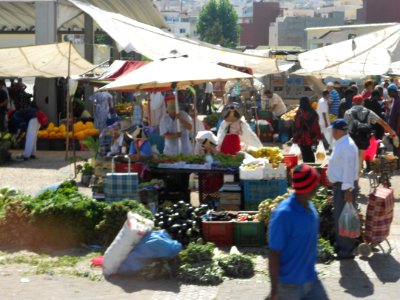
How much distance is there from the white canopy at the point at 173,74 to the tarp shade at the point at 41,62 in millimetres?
6732

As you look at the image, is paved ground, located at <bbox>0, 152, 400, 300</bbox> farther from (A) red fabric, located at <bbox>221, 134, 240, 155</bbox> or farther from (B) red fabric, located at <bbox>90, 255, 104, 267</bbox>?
(A) red fabric, located at <bbox>221, 134, 240, 155</bbox>

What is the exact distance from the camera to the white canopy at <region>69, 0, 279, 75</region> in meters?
17.4

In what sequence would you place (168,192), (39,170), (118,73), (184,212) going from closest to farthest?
(184,212) < (168,192) < (39,170) < (118,73)

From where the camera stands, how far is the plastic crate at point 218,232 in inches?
425

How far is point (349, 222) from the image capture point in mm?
9805

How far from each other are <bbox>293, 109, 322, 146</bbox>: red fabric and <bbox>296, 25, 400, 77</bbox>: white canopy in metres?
5.18

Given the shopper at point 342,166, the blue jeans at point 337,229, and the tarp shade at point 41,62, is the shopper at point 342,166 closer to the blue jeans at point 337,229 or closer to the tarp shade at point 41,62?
the blue jeans at point 337,229

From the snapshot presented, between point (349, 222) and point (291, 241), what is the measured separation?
3993 millimetres

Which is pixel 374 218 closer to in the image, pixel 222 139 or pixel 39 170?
pixel 222 139

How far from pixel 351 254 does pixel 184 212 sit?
208 centimetres

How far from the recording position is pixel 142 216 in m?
10.4

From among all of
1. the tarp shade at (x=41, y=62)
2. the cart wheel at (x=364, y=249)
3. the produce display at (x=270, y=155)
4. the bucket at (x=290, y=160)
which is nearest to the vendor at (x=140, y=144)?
the produce display at (x=270, y=155)

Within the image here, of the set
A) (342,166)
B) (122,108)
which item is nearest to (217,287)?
(342,166)

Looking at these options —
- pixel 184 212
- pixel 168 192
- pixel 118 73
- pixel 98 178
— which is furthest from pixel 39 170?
pixel 184 212
